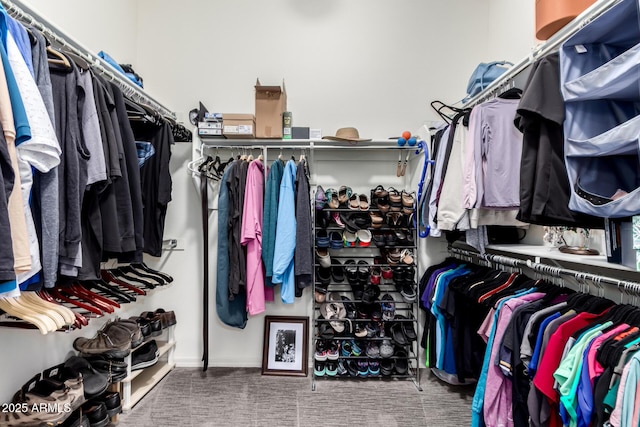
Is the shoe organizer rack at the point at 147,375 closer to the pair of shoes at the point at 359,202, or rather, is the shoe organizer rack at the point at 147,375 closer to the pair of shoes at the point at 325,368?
the pair of shoes at the point at 325,368

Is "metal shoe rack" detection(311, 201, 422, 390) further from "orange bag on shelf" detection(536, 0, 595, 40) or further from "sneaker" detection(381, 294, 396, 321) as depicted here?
"orange bag on shelf" detection(536, 0, 595, 40)

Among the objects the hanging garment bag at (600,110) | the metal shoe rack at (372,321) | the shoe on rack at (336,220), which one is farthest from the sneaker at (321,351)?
the hanging garment bag at (600,110)

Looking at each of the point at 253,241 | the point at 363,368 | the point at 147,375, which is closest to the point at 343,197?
the point at 253,241

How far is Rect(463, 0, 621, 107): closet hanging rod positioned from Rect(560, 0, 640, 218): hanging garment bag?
12cm

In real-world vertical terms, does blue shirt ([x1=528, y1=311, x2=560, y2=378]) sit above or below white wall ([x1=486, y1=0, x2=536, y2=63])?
below

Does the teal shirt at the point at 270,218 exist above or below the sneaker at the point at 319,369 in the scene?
above

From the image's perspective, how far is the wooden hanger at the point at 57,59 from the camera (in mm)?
1316

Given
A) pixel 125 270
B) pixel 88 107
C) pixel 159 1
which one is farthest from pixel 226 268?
pixel 159 1

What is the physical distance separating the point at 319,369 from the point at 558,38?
2.48m

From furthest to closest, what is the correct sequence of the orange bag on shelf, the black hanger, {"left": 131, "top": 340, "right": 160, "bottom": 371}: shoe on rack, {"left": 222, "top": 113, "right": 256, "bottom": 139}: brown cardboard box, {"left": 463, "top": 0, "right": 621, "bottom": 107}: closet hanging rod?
{"left": 222, "top": 113, "right": 256, "bottom": 139}: brown cardboard box, {"left": 131, "top": 340, "right": 160, "bottom": 371}: shoe on rack, the black hanger, the orange bag on shelf, {"left": 463, "top": 0, "right": 621, "bottom": 107}: closet hanging rod

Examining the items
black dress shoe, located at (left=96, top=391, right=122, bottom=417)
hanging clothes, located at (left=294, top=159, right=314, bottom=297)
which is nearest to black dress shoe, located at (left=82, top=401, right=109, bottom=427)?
black dress shoe, located at (left=96, top=391, right=122, bottom=417)

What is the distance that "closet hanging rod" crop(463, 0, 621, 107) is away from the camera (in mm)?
1245

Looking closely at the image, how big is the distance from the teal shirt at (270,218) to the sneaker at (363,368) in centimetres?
97

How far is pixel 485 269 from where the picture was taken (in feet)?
7.02
